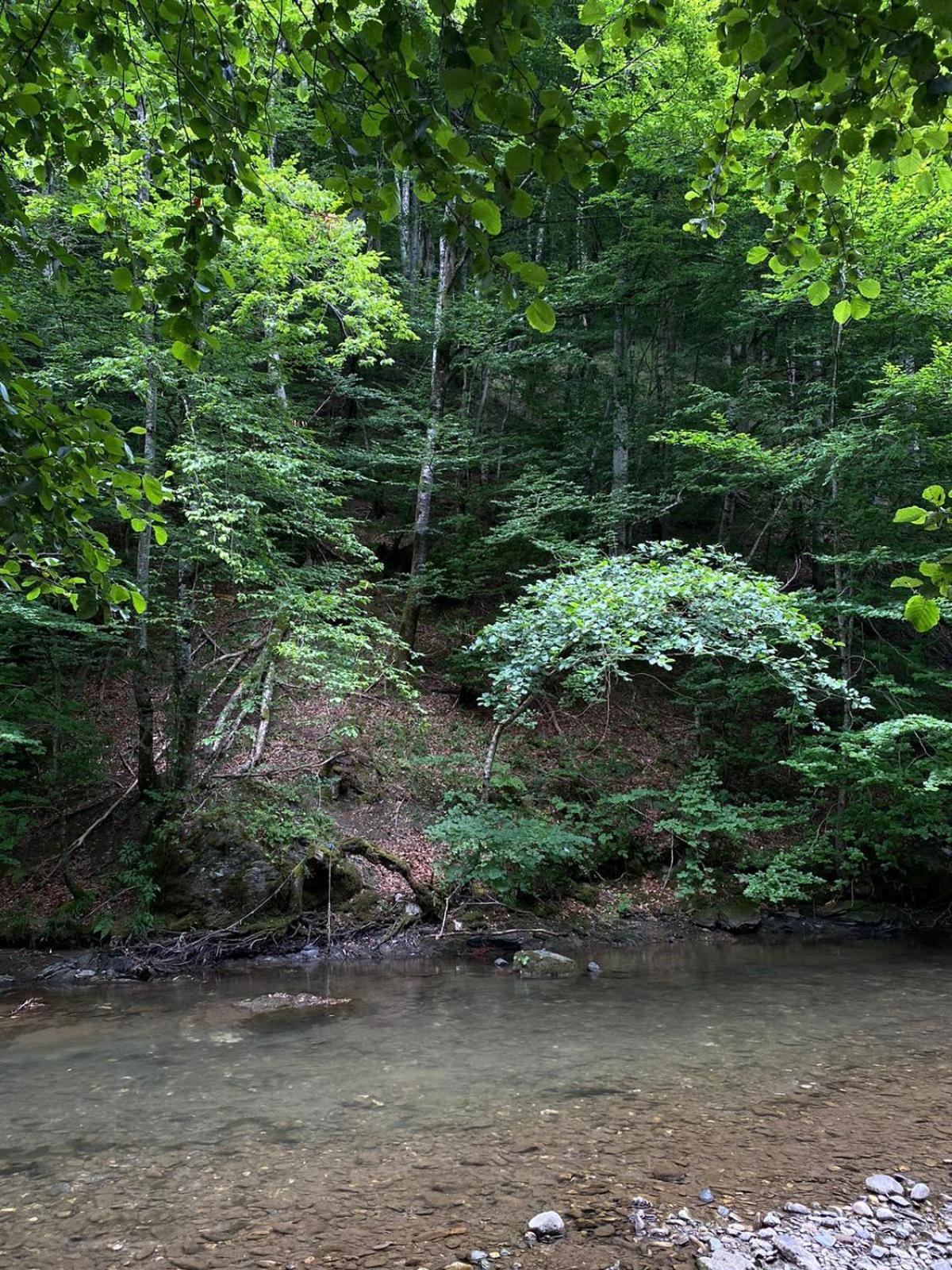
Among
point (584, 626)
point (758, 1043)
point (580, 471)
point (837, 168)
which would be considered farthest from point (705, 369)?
point (837, 168)

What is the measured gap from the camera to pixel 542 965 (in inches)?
355

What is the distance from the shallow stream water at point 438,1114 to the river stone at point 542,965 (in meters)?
0.54

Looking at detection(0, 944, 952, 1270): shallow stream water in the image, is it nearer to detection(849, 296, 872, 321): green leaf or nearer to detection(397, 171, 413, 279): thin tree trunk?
detection(849, 296, 872, 321): green leaf

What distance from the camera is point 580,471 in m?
17.6

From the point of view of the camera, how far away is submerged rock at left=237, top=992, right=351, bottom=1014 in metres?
7.38

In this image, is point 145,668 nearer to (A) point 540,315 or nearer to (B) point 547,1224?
(B) point 547,1224

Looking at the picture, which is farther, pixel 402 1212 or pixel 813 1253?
pixel 402 1212

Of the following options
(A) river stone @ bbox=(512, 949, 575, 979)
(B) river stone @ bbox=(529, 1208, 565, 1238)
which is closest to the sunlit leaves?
(B) river stone @ bbox=(529, 1208, 565, 1238)

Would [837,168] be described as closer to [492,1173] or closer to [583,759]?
[492,1173]

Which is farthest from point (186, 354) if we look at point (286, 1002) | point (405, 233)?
point (405, 233)

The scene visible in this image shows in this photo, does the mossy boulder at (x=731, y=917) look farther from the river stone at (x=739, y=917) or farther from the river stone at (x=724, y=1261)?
the river stone at (x=724, y=1261)

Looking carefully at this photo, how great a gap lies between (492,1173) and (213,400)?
8224 mm

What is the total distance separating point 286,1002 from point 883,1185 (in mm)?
5665

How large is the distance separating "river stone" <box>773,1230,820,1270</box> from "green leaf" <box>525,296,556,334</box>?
156 inches
